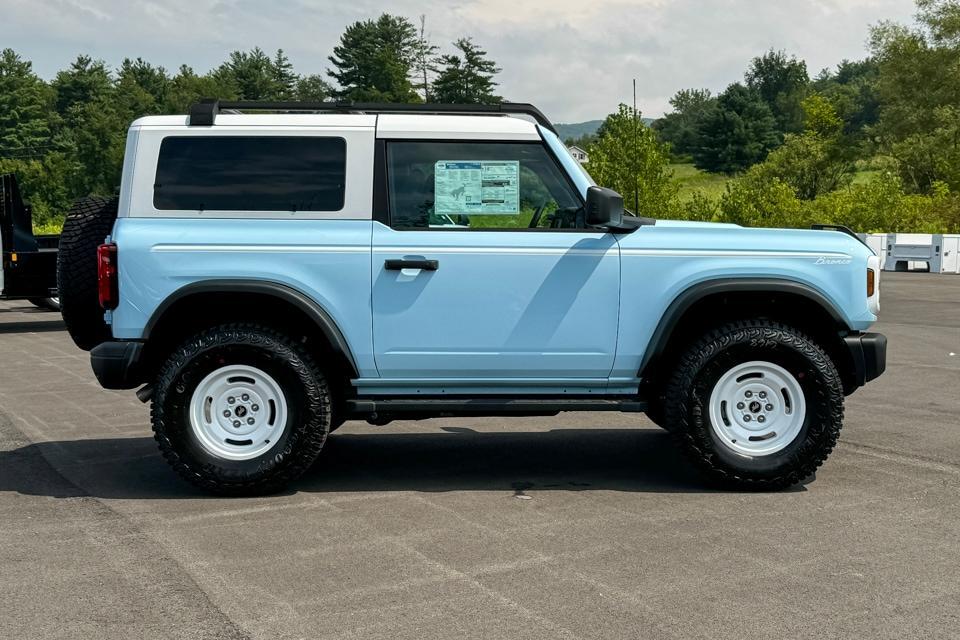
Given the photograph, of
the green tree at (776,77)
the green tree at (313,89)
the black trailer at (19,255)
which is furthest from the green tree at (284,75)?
the black trailer at (19,255)

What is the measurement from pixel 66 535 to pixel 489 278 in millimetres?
2615

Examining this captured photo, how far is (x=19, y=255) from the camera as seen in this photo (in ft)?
Result: 54.1

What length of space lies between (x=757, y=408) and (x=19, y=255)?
1359 cm

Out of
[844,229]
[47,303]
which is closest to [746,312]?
[844,229]

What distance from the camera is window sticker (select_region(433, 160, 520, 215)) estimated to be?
244 inches

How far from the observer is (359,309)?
19.9ft

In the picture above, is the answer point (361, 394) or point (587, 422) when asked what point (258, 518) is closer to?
point (361, 394)

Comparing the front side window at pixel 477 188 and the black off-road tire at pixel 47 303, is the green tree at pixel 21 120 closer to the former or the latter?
the black off-road tire at pixel 47 303

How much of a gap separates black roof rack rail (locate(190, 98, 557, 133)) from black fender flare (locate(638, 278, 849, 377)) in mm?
1340

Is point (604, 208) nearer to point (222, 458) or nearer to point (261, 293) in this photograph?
point (261, 293)

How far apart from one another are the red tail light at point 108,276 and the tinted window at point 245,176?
498 mm

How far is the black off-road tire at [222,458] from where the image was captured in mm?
6004

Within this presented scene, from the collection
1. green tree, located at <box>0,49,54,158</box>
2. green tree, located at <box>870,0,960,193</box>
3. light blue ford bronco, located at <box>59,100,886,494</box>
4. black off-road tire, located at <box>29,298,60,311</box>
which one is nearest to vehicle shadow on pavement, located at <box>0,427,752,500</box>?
light blue ford bronco, located at <box>59,100,886,494</box>

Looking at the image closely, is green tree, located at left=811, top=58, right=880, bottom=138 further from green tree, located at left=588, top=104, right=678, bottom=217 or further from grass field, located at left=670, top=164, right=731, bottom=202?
green tree, located at left=588, top=104, right=678, bottom=217
